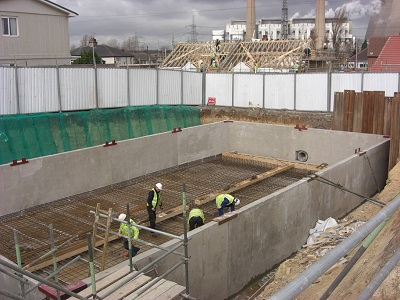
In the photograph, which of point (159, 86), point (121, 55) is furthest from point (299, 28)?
point (159, 86)

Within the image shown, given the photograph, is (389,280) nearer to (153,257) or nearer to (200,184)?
(153,257)

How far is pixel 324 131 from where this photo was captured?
17.8m

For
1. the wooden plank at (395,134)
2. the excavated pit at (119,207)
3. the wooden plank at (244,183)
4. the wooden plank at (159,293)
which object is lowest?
the excavated pit at (119,207)

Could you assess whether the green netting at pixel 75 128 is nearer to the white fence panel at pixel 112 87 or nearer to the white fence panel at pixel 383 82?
the white fence panel at pixel 112 87

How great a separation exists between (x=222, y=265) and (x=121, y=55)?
53.9m

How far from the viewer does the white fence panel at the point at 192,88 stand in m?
23.4

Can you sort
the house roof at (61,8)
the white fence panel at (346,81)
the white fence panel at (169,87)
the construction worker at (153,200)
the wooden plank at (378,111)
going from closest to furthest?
the construction worker at (153,200)
the wooden plank at (378,111)
the white fence panel at (346,81)
the white fence panel at (169,87)
the house roof at (61,8)

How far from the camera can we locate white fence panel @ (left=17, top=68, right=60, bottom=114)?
17.0 m

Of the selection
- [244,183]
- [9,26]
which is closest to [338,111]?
[244,183]

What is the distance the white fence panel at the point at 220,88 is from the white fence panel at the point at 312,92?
3846 mm

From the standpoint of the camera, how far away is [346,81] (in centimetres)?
2025

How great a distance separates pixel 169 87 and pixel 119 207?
10327 mm

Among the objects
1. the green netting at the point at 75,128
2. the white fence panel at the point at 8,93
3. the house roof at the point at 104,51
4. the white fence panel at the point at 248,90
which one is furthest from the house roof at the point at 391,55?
the house roof at the point at 104,51

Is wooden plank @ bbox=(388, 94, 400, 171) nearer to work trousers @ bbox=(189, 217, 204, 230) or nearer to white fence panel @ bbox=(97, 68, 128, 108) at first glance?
work trousers @ bbox=(189, 217, 204, 230)
